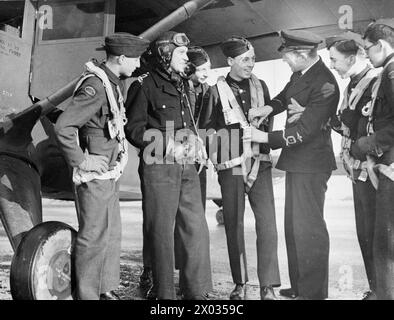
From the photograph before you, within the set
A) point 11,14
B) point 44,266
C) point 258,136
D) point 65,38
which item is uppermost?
point 11,14

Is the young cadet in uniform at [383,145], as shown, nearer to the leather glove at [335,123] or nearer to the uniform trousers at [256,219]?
the leather glove at [335,123]

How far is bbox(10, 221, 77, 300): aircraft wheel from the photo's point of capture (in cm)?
200

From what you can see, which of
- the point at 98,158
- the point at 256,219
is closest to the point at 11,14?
the point at 98,158

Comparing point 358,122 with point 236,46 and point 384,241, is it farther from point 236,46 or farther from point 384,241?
point 236,46

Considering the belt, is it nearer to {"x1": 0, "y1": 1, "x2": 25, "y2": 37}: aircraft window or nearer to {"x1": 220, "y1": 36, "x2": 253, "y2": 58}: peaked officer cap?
{"x1": 220, "y1": 36, "x2": 253, "y2": 58}: peaked officer cap

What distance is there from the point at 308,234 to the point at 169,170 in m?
0.75

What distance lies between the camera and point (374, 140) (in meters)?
2.00

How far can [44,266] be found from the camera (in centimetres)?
203

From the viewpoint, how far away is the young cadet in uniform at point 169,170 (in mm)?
2213

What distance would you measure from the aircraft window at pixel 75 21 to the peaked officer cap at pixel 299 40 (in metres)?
1.08

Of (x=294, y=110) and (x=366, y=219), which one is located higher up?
(x=294, y=110)

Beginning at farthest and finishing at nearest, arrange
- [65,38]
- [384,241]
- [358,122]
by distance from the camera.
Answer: [65,38]
[358,122]
[384,241]
